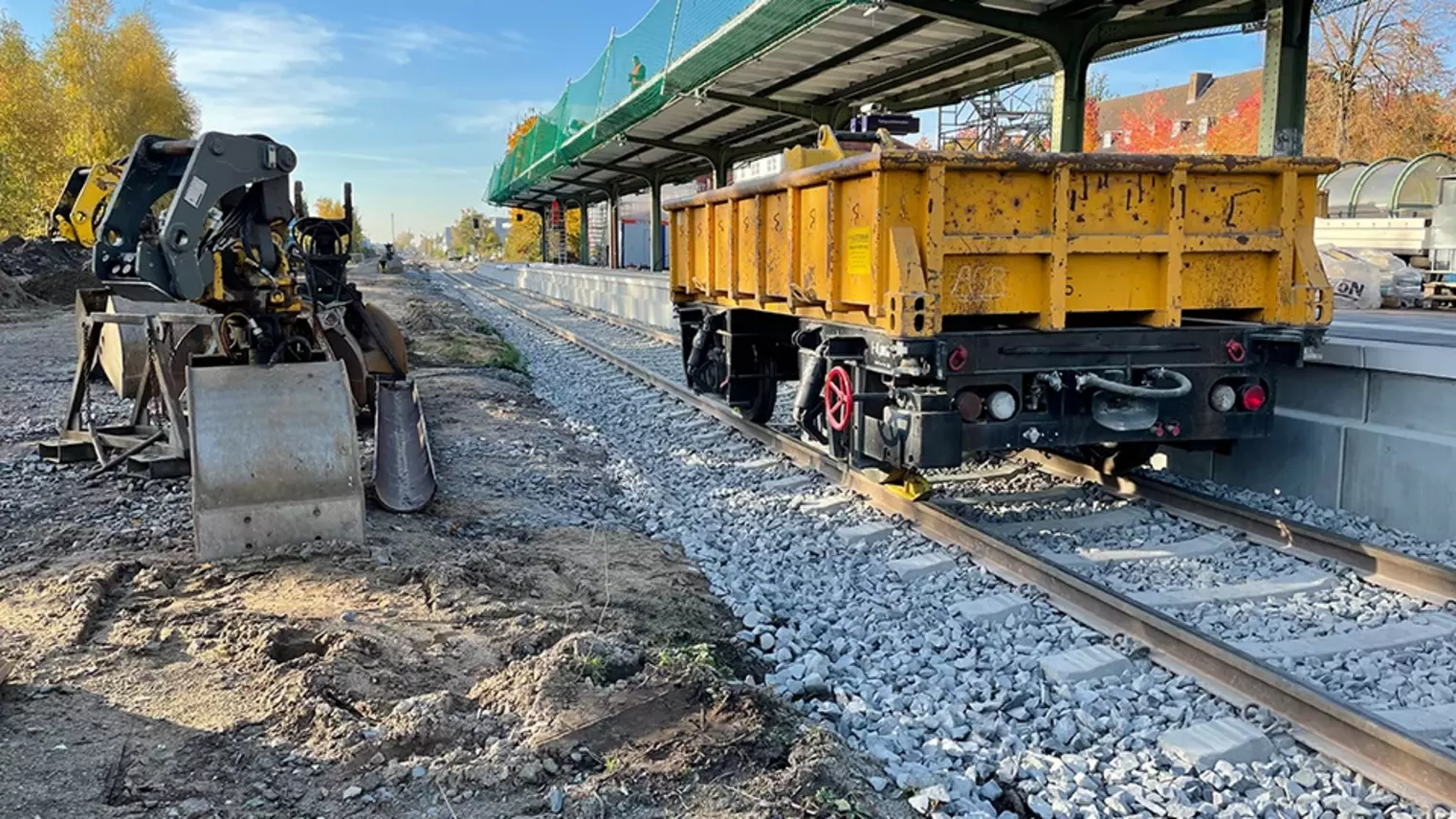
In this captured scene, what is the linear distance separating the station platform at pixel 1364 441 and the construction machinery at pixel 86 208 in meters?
7.91

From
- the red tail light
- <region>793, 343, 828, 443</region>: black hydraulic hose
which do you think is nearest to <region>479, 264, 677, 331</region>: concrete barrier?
<region>793, 343, 828, 443</region>: black hydraulic hose

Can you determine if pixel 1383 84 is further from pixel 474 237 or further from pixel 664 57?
pixel 474 237

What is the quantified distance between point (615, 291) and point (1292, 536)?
2272cm

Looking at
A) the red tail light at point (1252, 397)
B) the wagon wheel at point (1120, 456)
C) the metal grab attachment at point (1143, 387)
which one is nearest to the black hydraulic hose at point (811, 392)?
the metal grab attachment at point (1143, 387)

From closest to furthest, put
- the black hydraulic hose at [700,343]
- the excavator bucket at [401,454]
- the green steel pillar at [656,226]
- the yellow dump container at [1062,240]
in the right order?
the yellow dump container at [1062,240], the excavator bucket at [401,454], the black hydraulic hose at [700,343], the green steel pillar at [656,226]

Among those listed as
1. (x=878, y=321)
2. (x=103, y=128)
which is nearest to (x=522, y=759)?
(x=878, y=321)

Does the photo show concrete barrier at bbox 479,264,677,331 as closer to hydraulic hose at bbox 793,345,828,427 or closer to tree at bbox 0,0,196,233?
hydraulic hose at bbox 793,345,828,427

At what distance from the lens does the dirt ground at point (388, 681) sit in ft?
11.3

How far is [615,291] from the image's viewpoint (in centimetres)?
2748

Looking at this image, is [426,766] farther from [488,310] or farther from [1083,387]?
[488,310]

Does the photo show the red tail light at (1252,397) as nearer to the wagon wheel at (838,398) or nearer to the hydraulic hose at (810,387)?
the wagon wheel at (838,398)

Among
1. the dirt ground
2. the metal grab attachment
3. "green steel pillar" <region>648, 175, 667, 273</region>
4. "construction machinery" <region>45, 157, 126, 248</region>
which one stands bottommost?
the dirt ground

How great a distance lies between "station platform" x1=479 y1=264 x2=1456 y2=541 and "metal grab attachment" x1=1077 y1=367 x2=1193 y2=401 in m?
1.01

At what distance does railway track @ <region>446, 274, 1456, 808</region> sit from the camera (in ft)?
12.5
